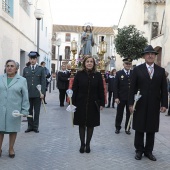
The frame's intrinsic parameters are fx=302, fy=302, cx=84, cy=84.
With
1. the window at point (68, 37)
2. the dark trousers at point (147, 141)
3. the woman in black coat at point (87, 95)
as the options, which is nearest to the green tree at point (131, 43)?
the woman in black coat at point (87, 95)

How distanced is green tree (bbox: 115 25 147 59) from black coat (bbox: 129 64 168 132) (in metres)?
16.6

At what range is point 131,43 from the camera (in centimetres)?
2200

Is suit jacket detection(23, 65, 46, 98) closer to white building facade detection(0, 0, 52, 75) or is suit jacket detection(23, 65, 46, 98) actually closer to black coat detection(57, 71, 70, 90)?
white building facade detection(0, 0, 52, 75)

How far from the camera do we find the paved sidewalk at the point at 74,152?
5173 mm

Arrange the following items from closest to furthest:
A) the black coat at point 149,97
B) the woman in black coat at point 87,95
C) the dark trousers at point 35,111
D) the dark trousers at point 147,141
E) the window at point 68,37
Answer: the black coat at point 149,97 → the dark trousers at point 147,141 → the woman in black coat at point 87,95 → the dark trousers at point 35,111 → the window at point 68,37

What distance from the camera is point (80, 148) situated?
5.93 meters

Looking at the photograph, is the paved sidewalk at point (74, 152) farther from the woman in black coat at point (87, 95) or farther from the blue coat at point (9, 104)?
the blue coat at point (9, 104)

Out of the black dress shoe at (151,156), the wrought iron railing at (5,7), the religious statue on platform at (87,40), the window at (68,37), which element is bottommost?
the black dress shoe at (151,156)

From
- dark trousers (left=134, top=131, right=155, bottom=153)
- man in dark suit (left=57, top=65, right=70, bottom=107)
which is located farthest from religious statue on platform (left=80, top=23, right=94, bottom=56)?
dark trousers (left=134, top=131, right=155, bottom=153)

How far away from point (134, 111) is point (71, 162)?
1517 millimetres

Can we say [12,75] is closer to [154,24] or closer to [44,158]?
[44,158]

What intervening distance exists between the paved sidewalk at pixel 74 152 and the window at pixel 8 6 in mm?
6091

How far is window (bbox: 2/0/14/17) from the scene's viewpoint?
12.6 m

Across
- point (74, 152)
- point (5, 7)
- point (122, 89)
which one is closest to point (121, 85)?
point (122, 89)
